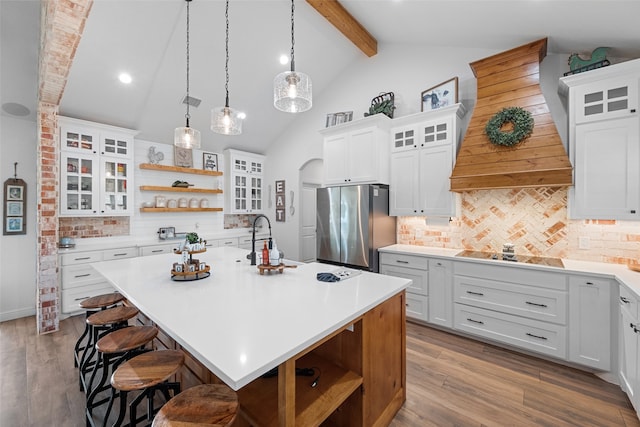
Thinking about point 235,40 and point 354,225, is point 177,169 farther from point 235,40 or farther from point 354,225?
point 354,225

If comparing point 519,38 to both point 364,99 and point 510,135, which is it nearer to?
point 510,135

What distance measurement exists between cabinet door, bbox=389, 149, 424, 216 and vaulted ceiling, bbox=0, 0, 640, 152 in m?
1.48

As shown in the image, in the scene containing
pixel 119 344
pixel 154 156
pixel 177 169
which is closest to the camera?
pixel 119 344

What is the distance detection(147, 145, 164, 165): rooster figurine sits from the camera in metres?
4.55

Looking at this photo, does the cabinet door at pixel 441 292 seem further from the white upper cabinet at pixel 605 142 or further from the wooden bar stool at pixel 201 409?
the wooden bar stool at pixel 201 409

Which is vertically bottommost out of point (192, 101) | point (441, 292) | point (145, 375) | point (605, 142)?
point (441, 292)

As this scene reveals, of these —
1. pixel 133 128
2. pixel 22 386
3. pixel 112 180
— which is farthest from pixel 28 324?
pixel 133 128

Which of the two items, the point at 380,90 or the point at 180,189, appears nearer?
the point at 380,90

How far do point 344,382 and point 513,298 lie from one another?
6.82 feet

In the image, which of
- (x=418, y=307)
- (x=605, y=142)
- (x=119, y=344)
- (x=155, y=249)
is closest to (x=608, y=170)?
(x=605, y=142)

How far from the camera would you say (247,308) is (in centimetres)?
144

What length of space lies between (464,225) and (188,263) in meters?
3.14

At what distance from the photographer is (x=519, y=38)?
9.31 feet

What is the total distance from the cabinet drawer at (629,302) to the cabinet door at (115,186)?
5559mm
